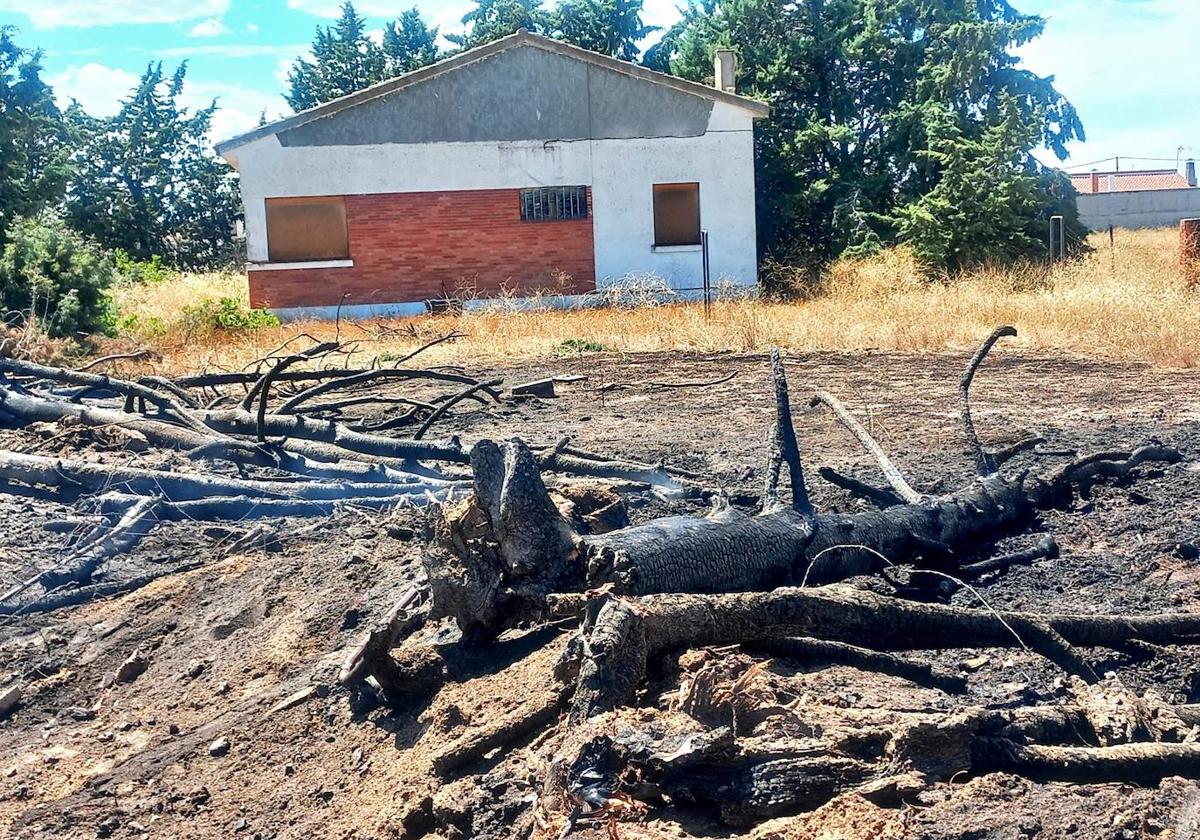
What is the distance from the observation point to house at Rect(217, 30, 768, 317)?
21938mm

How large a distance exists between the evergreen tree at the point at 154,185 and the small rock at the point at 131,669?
35413 mm

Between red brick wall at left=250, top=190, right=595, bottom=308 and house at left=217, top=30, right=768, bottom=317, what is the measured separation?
3 centimetres

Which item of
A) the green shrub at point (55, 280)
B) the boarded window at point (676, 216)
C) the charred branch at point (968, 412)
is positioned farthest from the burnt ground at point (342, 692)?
the boarded window at point (676, 216)

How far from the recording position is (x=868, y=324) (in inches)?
644

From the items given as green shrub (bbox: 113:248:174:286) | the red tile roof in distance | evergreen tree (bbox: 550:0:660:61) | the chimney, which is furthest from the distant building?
green shrub (bbox: 113:248:174:286)

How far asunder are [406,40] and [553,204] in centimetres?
1923

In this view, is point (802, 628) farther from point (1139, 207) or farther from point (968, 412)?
point (1139, 207)

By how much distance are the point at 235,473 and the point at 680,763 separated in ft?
17.5

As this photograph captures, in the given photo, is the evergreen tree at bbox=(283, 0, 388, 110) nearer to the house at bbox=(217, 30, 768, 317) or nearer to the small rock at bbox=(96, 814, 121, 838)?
the house at bbox=(217, 30, 768, 317)

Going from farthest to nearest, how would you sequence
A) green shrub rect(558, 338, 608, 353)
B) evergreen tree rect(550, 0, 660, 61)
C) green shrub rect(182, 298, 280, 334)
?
evergreen tree rect(550, 0, 660, 61) < green shrub rect(182, 298, 280, 334) < green shrub rect(558, 338, 608, 353)

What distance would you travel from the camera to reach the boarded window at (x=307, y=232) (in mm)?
23062

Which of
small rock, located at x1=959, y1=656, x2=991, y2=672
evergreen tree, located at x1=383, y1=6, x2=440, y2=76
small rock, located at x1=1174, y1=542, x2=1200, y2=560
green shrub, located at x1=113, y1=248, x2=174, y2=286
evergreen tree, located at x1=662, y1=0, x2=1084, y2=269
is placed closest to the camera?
small rock, located at x1=959, y1=656, x2=991, y2=672

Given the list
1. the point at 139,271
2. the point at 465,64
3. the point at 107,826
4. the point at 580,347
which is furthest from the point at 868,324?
the point at 139,271

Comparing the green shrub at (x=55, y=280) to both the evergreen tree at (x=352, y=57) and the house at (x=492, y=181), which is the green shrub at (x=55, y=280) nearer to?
the house at (x=492, y=181)
